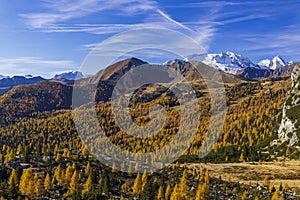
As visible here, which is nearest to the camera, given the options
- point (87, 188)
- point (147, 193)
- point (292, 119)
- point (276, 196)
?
point (276, 196)

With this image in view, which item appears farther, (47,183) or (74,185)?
(47,183)

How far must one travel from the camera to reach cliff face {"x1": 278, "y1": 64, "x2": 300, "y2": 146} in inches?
5871

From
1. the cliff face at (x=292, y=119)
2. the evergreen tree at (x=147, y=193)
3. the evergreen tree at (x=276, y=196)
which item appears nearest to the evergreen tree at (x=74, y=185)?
the evergreen tree at (x=147, y=193)

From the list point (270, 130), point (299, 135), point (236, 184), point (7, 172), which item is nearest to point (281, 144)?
point (299, 135)

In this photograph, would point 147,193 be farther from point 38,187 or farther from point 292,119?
point 292,119

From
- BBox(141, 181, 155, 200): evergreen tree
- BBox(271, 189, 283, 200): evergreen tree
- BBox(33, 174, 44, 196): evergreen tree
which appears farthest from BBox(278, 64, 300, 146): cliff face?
BBox(33, 174, 44, 196): evergreen tree

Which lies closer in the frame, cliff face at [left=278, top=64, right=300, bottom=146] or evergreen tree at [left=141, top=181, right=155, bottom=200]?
evergreen tree at [left=141, top=181, right=155, bottom=200]

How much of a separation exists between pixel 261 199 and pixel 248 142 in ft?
370

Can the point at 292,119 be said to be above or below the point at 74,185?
above

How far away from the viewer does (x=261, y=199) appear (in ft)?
256

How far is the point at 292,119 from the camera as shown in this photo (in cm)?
15838

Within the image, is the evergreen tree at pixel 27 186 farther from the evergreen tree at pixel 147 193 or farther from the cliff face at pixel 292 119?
the cliff face at pixel 292 119

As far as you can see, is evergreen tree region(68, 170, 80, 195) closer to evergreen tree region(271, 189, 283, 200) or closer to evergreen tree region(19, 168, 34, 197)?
evergreen tree region(19, 168, 34, 197)

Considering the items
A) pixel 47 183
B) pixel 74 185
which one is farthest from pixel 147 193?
pixel 47 183
